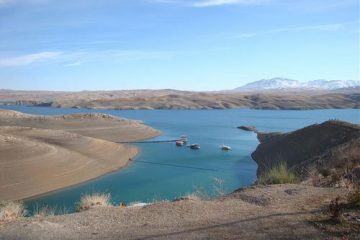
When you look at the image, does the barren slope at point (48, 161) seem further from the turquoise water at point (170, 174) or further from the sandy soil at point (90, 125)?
the sandy soil at point (90, 125)

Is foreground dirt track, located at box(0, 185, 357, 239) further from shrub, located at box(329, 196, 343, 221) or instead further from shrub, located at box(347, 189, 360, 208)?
shrub, located at box(347, 189, 360, 208)

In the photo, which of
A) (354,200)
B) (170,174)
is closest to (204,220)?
(354,200)

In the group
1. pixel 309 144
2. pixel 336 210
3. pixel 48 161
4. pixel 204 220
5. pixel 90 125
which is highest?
pixel 336 210

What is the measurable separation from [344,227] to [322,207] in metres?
1.33

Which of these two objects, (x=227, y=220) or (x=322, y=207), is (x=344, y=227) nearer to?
(x=322, y=207)

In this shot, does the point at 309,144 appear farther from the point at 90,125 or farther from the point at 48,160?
the point at 90,125

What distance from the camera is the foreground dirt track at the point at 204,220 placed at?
7.37 meters

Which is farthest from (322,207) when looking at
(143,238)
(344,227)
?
(143,238)

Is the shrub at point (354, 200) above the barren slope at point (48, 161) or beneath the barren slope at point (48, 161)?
above

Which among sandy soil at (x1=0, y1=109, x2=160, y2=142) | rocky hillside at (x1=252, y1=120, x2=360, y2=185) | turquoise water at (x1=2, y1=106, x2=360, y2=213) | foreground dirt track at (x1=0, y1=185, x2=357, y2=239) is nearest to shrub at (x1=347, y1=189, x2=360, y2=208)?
foreground dirt track at (x1=0, y1=185, x2=357, y2=239)

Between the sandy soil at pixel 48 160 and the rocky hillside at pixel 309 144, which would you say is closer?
the sandy soil at pixel 48 160

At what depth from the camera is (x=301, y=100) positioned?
14662 centimetres

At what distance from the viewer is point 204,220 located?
8320 mm

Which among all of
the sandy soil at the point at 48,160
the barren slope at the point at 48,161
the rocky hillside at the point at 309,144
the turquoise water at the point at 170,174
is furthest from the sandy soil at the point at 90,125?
the rocky hillside at the point at 309,144
